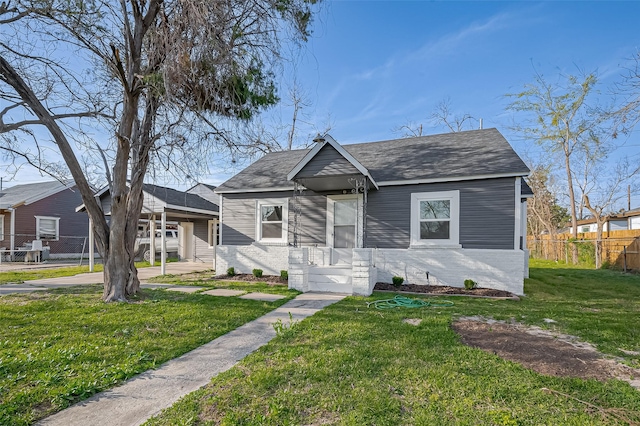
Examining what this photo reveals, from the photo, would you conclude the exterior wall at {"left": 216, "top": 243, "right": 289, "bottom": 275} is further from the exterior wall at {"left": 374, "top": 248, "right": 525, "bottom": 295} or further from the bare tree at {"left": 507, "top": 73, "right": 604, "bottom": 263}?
the bare tree at {"left": 507, "top": 73, "right": 604, "bottom": 263}

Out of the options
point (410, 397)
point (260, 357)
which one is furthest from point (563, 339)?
point (260, 357)

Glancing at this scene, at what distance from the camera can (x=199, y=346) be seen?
443 cm

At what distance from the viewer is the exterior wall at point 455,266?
336 inches

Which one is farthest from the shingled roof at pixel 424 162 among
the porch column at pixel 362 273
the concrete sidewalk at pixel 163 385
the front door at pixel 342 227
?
the concrete sidewalk at pixel 163 385

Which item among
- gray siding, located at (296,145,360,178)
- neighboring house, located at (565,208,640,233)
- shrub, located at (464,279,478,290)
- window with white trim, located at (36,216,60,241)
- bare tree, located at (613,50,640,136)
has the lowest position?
shrub, located at (464,279,478,290)

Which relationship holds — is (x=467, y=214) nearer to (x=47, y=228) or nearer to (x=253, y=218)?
(x=253, y=218)

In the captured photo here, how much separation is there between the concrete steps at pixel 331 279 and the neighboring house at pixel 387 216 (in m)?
0.03

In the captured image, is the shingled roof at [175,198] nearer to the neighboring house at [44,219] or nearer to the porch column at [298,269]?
the porch column at [298,269]

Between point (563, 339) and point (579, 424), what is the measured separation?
8.37ft

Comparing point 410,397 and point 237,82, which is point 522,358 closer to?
point 410,397

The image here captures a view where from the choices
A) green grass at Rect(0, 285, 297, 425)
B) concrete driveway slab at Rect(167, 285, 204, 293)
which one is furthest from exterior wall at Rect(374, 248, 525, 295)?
concrete driveway slab at Rect(167, 285, 204, 293)

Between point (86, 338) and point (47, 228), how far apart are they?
861 inches

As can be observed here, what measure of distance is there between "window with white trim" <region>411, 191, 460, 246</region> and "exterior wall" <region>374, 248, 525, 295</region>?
0.32 m

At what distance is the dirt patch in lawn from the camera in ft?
11.6
